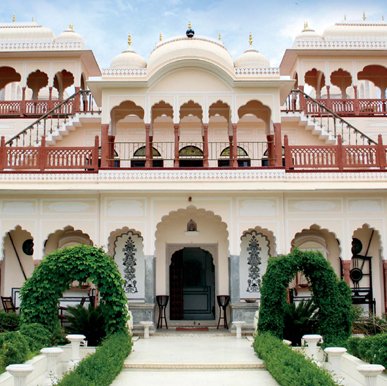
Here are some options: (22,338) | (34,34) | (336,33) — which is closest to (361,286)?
(336,33)

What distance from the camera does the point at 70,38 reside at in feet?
62.6

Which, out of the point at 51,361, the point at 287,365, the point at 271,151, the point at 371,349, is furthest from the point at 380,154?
the point at 51,361

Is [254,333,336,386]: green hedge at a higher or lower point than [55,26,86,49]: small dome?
lower

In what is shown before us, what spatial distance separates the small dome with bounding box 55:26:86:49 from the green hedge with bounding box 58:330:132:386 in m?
12.3

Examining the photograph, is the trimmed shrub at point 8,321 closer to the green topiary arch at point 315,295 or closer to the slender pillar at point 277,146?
the green topiary arch at point 315,295

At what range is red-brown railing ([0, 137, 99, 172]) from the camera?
1425 cm

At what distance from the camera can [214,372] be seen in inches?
372

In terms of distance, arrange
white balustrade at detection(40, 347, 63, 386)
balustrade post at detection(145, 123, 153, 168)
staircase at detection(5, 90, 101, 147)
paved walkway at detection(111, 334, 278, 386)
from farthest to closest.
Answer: staircase at detection(5, 90, 101, 147) → balustrade post at detection(145, 123, 153, 168) → paved walkway at detection(111, 334, 278, 386) → white balustrade at detection(40, 347, 63, 386)

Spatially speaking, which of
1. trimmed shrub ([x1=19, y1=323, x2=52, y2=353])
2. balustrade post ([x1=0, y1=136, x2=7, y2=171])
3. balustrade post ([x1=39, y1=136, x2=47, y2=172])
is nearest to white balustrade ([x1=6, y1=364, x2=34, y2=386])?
trimmed shrub ([x1=19, y1=323, x2=52, y2=353])

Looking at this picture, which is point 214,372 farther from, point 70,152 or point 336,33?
point 336,33

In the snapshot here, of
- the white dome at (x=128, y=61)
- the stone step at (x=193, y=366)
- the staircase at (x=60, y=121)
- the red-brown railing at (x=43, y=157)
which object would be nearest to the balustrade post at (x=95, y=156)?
the red-brown railing at (x=43, y=157)

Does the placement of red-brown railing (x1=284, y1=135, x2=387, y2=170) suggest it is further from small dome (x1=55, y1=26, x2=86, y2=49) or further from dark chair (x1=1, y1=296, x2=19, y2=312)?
small dome (x1=55, y1=26, x2=86, y2=49)

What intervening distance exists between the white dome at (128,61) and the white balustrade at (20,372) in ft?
36.5

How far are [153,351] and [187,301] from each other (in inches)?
208
